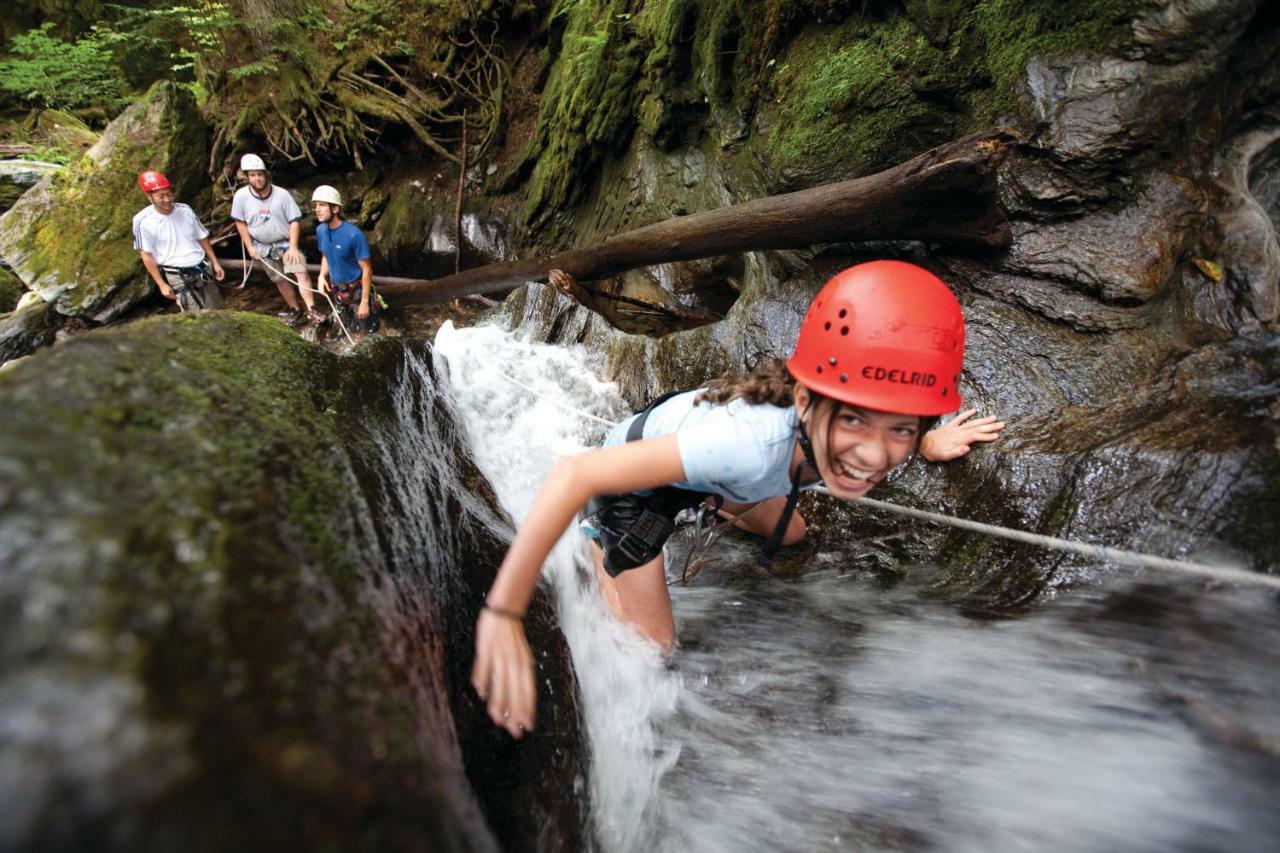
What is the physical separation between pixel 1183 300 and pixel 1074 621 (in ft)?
6.98

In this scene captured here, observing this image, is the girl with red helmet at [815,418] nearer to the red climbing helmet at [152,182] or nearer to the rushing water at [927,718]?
the rushing water at [927,718]

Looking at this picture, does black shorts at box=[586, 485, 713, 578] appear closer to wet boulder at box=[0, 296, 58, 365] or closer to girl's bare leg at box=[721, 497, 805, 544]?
girl's bare leg at box=[721, 497, 805, 544]

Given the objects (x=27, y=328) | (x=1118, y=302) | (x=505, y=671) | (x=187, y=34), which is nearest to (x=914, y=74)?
(x=1118, y=302)

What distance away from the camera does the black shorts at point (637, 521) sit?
8.79ft

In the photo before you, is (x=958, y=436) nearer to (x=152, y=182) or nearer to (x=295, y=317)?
(x=295, y=317)

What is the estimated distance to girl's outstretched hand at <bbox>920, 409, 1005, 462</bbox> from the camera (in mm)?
3178

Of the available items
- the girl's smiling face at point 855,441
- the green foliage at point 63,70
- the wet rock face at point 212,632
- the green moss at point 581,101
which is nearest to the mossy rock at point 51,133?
the green foliage at point 63,70

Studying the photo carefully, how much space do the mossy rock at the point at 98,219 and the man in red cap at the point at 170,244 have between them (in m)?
2.17

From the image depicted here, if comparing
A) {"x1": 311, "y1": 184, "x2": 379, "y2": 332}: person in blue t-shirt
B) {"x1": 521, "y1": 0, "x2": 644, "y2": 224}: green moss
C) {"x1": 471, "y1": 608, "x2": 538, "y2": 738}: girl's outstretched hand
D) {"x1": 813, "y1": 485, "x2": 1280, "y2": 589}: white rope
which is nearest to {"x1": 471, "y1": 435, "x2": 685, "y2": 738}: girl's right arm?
{"x1": 471, "y1": 608, "x2": 538, "y2": 738}: girl's outstretched hand

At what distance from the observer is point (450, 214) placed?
10.9m

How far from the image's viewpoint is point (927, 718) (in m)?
2.53

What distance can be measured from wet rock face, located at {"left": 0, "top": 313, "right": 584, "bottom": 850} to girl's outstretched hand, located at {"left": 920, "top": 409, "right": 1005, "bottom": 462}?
2531mm

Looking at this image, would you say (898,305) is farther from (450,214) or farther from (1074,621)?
(450,214)

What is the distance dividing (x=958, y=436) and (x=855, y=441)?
1.37m
